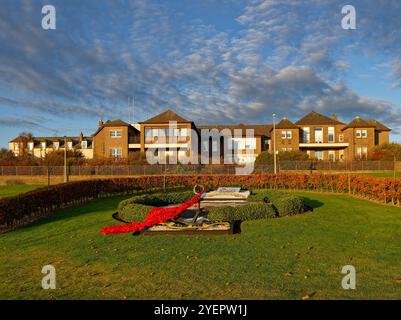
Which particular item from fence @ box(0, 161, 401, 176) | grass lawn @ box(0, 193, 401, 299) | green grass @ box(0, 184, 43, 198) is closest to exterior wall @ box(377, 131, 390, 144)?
fence @ box(0, 161, 401, 176)

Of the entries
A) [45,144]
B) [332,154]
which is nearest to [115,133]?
[45,144]

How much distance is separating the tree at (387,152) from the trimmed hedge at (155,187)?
2839cm

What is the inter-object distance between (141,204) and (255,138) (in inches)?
1850

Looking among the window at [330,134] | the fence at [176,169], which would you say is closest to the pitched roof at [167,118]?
the fence at [176,169]

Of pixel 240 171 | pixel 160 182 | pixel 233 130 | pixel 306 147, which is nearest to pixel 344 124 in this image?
pixel 306 147

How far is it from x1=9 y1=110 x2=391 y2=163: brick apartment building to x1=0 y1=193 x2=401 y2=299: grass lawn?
38857 mm

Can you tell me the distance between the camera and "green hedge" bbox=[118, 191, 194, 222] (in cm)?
1357

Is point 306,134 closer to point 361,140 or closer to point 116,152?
point 361,140

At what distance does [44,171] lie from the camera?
144ft

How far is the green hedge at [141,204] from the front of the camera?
13.6 m

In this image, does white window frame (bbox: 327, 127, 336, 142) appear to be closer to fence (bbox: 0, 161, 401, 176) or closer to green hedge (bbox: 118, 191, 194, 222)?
fence (bbox: 0, 161, 401, 176)

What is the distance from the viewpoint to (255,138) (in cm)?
5988

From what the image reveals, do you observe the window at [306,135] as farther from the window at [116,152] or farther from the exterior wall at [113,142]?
the window at [116,152]
